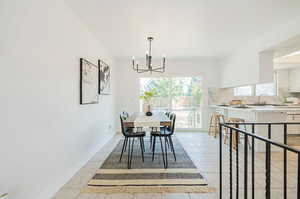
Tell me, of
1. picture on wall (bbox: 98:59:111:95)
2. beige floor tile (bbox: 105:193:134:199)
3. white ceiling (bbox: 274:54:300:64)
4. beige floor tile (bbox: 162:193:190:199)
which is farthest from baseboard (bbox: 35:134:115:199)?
white ceiling (bbox: 274:54:300:64)

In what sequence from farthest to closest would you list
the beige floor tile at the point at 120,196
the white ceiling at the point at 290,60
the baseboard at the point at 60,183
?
the white ceiling at the point at 290,60 → the beige floor tile at the point at 120,196 → the baseboard at the point at 60,183

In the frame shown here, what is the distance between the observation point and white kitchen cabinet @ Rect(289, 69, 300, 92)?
549 cm

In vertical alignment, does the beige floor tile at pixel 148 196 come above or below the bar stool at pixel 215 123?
below

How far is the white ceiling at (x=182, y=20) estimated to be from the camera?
2.36 metres

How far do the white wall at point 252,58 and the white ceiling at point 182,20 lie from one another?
14cm

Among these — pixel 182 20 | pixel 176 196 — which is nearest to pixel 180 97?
pixel 182 20

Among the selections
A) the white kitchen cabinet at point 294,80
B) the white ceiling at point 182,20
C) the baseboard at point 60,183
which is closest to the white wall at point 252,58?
the white ceiling at point 182,20

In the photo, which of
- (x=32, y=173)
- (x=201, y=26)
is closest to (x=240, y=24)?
(x=201, y=26)

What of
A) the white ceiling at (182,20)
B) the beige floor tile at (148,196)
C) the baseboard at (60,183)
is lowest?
the beige floor tile at (148,196)

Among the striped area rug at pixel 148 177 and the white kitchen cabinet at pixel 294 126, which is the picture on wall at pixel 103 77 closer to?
the striped area rug at pixel 148 177

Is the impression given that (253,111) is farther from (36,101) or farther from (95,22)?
(36,101)

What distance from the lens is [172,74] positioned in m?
5.70

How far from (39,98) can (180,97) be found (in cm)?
461

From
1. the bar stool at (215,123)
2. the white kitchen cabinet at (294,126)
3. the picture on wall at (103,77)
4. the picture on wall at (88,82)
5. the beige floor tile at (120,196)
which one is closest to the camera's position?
the beige floor tile at (120,196)
